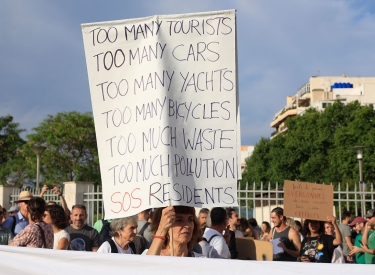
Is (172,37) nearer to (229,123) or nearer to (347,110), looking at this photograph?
Result: (229,123)

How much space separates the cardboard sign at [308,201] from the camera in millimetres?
8500

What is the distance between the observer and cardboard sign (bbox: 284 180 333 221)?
27.9 ft

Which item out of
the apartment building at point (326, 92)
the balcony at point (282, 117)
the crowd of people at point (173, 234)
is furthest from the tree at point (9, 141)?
the balcony at point (282, 117)

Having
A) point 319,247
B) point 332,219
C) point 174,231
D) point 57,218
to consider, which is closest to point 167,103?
point 174,231

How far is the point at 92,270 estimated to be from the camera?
4.08 m

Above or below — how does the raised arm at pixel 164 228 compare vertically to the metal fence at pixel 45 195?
below

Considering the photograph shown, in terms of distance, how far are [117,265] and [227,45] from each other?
1579 millimetres

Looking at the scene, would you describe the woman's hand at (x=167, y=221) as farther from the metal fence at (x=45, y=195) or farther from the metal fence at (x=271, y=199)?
the metal fence at (x=45, y=195)

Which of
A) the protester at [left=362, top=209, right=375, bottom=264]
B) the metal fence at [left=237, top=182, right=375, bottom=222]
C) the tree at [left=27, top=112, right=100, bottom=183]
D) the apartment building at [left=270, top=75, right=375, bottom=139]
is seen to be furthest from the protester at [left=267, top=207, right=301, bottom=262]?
the apartment building at [left=270, top=75, right=375, bottom=139]

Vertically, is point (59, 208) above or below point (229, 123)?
below

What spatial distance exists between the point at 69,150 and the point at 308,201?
36928 mm

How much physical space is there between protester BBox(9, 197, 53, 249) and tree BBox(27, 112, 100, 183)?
37.3m

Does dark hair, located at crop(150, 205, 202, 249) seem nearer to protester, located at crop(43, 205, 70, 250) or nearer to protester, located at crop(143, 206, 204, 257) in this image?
protester, located at crop(143, 206, 204, 257)

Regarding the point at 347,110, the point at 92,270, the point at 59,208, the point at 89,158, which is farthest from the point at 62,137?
the point at 92,270
